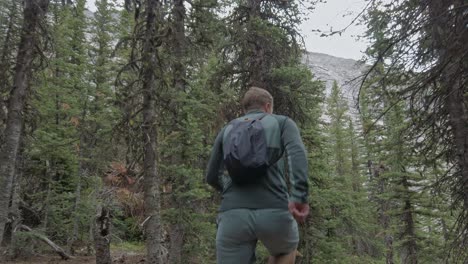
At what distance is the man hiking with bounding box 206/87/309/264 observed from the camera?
2.53 metres

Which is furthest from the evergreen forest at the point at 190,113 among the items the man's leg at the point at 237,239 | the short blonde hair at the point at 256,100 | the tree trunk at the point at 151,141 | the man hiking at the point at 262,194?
the man's leg at the point at 237,239

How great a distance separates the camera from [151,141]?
702 cm

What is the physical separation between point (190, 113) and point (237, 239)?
355 inches

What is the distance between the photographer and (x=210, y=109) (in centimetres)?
1153

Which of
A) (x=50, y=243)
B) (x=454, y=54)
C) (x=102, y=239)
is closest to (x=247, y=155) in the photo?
(x=454, y=54)

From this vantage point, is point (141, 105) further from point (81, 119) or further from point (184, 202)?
point (81, 119)

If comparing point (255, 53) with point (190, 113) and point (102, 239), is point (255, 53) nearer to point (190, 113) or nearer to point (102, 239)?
point (190, 113)

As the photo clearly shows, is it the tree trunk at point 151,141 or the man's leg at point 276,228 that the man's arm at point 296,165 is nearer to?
the man's leg at point 276,228

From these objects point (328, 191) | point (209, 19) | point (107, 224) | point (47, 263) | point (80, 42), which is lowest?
point (47, 263)

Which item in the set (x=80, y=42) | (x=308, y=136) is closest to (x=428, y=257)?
(x=308, y=136)

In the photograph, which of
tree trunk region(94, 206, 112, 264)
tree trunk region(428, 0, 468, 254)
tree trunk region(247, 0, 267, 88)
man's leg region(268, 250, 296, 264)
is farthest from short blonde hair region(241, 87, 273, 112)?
tree trunk region(94, 206, 112, 264)

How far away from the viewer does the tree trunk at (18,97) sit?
7652 mm

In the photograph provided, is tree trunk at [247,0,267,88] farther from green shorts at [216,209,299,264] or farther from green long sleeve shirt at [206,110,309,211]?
green shorts at [216,209,299,264]

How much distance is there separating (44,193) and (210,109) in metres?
9.51
